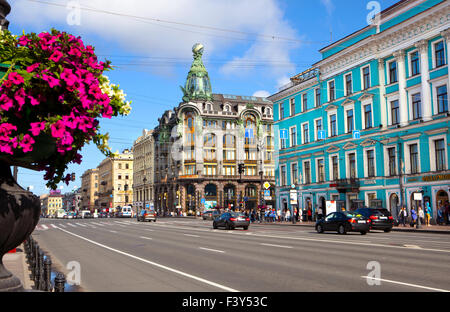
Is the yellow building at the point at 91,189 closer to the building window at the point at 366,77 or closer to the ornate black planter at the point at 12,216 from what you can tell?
the building window at the point at 366,77

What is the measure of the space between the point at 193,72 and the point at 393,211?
62.3 m

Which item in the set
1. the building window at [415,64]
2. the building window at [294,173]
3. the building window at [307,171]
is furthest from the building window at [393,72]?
the building window at [294,173]

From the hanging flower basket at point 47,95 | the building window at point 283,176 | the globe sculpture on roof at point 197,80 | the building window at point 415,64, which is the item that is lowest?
the hanging flower basket at point 47,95

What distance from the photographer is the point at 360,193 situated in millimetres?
42688

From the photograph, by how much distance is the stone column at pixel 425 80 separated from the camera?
116ft

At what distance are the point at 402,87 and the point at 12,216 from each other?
38787 millimetres

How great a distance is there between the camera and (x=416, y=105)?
36812mm

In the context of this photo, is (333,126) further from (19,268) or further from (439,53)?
(19,268)

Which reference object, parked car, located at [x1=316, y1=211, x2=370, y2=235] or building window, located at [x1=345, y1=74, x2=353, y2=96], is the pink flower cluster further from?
building window, located at [x1=345, y1=74, x2=353, y2=96]

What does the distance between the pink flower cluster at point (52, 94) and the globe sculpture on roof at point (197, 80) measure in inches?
3527

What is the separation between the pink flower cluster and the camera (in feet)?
10.3

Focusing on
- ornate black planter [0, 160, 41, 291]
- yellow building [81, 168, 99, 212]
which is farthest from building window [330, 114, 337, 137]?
yellow building [81, 168, 99, 212]

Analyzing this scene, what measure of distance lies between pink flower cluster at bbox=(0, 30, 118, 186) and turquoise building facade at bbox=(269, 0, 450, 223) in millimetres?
31871
